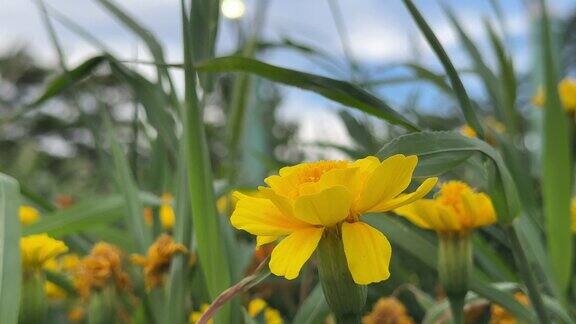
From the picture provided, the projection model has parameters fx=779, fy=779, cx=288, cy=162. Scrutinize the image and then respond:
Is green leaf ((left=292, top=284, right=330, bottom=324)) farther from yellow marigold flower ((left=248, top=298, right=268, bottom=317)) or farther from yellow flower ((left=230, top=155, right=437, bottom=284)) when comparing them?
yellow flower ((left=230, top=155, right=437, bottom=284))

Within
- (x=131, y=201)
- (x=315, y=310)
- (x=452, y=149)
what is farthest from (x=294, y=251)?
(x=131, y=201)

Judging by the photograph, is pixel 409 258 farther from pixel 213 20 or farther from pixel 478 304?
pixel 213 20

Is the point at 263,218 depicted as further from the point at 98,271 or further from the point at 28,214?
Answer: the point at 28,214

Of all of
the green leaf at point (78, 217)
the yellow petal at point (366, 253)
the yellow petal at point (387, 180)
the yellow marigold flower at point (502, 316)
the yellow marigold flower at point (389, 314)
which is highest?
the green leaf at point (78, 217)

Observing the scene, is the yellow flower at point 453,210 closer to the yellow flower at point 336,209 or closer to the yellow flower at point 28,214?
the yellow flower at point 336,209

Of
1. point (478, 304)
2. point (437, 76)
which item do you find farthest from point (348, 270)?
point (437, 76)

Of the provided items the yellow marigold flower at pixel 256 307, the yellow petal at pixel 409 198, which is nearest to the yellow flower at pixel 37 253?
the yellow marigold flower at pixel 256 307

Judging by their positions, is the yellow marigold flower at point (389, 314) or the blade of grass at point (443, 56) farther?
the yellow marigold flower at point (389, 314)
